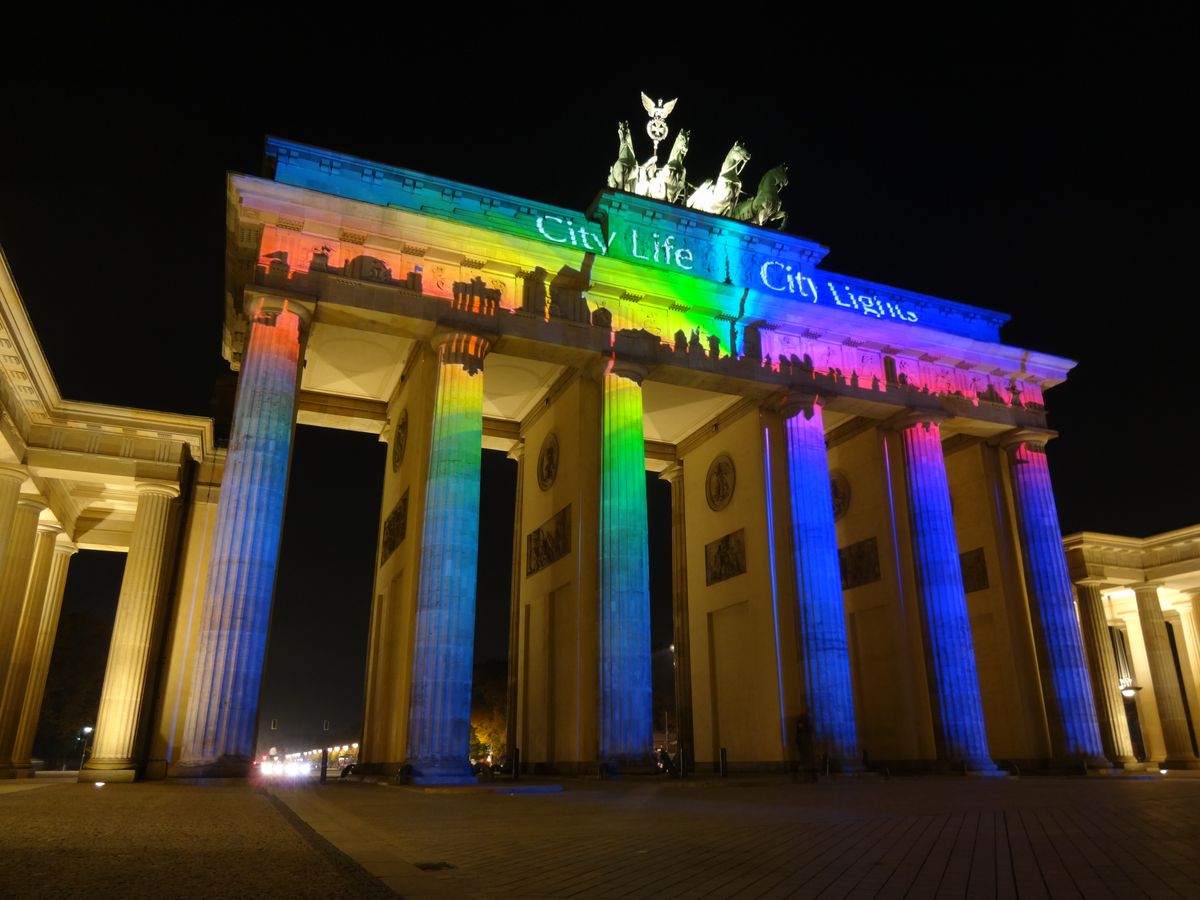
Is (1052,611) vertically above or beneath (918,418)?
beneath

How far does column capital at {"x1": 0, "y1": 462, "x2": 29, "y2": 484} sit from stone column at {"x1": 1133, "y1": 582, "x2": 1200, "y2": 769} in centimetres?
4359

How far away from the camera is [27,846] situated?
6574mm

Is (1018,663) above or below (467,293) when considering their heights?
below

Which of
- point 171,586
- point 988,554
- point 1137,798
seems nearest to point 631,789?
point 1137,798

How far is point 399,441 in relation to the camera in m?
26.0

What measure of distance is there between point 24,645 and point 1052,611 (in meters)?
32.2

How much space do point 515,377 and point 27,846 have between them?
20239 mm

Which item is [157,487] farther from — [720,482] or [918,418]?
[918,418]

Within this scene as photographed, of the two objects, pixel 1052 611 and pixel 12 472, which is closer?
pixel 12 472

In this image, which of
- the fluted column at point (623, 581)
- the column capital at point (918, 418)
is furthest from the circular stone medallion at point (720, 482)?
the fluted column at point (623, 581)

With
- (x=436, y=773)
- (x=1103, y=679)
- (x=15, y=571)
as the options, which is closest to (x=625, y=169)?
(x=436, y=773)

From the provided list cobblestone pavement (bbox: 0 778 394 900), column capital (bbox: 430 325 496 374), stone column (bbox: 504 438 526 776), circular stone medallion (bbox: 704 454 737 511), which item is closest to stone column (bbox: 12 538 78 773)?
stone column (bbox: 504 438 526 776)

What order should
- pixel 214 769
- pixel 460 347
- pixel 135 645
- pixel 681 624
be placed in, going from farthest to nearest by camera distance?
pixel 681 624, pixel 135 645, pixel 460 347, pixel 214 769

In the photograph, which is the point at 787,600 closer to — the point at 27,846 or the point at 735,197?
the point at 735,197
